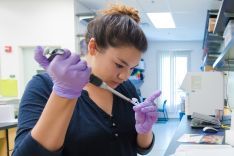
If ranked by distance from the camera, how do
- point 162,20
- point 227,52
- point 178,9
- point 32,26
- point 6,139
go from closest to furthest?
point 227,52
point 6,139
point 32,26
point 178,9
point 162,20

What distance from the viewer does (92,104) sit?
101cm

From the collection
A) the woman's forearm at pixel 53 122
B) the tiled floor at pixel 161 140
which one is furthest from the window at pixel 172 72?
the woman's forearm at pixel 53 122

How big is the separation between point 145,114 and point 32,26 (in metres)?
4.48

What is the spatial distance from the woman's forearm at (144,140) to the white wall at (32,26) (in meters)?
3.97

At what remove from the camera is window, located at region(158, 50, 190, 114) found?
9906 mm

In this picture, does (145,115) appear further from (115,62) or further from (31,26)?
(31,26)

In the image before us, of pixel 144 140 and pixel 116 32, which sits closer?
pixel 116 32

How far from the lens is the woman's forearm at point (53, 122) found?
2.28ft

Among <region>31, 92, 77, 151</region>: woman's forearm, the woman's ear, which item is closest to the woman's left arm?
the woman's ear

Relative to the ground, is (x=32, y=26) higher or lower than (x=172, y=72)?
higher

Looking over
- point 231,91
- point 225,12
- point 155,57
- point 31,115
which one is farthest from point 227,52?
point 155,57

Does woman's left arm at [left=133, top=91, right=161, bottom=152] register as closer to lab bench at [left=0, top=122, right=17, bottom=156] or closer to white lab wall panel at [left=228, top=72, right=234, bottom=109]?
lab bench at [left=0, top=122, right=17, bottom=156]

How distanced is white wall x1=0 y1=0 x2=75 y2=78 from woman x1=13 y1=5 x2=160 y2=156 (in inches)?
157

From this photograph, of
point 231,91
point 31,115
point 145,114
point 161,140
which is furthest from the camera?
point 161,140
